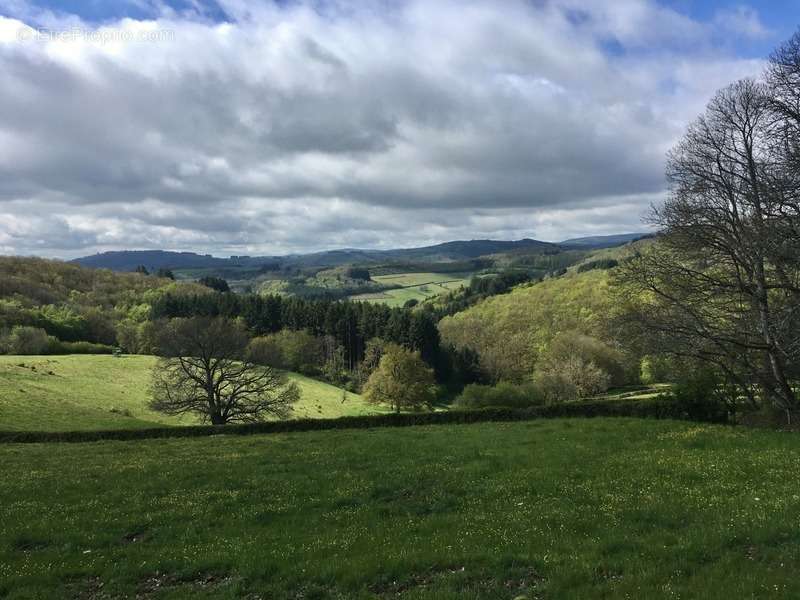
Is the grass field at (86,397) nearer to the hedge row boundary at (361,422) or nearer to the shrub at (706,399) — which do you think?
the hedge row boundary at (361,422)

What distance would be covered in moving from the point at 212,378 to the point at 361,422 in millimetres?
19955

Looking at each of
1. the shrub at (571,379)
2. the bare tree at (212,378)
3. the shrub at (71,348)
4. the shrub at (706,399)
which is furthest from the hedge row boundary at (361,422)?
the shrub at (71,348)

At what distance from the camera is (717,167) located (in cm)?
2214

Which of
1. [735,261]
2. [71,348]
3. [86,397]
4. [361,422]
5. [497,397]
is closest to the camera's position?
[735,261]

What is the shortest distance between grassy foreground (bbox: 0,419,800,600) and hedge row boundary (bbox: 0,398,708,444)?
13356 millimetres

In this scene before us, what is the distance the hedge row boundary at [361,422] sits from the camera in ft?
106

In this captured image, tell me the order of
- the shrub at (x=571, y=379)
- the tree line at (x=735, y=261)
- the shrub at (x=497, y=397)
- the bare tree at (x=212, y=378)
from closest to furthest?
the tree line at (x=735, y=261), the bare tree at (x=212, y=378), the shrub at (x=497, y=397), the shrub at (x=571, y=379)

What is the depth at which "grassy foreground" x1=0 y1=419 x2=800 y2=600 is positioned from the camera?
8102 mm

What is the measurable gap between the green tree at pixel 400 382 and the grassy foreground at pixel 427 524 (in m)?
59.4

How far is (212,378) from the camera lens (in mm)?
47781

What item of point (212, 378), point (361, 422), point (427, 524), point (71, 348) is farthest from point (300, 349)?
point (427, 524)

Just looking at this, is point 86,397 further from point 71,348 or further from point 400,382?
point 71,348

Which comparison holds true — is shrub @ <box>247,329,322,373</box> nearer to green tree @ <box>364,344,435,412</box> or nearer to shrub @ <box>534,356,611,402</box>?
green tree @ <box>364,344,435,412</box>

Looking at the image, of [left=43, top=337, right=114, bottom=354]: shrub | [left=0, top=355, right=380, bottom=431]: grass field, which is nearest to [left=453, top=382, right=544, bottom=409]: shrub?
[left=0, top=355, right=380, bottom=431]: grass field
